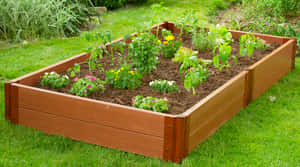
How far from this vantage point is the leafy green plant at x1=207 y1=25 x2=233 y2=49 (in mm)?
Result: 5605

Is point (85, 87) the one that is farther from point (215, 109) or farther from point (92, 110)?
point (215, 109)

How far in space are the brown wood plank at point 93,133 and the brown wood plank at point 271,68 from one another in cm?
159

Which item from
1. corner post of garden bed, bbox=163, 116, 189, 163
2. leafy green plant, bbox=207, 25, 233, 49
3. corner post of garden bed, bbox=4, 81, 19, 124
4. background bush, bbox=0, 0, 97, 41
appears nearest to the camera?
corner post of garden bed, bbox=163, 116, 189, 163

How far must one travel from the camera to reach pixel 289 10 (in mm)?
8148

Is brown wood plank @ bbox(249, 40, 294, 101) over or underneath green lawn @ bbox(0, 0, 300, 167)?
over

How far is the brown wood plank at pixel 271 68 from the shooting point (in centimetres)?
492

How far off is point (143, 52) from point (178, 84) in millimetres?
481

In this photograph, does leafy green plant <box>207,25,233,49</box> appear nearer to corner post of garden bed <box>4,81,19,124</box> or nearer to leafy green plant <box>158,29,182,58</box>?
leafy green plant <box>158,29,182,58</box>

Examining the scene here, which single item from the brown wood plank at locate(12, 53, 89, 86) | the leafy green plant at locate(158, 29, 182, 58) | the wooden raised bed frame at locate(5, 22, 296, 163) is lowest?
the wooden raised bed frame at locate(5, 22, 296, 163)

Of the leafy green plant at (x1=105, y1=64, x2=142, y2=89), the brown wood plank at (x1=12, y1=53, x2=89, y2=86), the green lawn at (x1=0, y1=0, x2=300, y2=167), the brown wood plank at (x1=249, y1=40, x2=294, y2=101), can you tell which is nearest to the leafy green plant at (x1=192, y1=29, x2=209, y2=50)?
the brown wood plank at (x1=249, y1=40, x2=294, y2=101)

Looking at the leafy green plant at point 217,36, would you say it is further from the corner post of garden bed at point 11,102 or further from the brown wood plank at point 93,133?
the corner post of garden bed at point 11,102

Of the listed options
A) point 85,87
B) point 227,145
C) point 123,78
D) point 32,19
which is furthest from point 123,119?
point 32,19

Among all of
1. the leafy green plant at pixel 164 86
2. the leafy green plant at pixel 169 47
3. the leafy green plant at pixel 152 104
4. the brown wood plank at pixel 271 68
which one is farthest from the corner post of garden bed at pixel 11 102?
the brown wood plank at pixel 271 68

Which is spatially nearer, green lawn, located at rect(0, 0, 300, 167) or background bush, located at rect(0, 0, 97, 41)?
green lawn, located at rect(0, 0, 300, 167)
